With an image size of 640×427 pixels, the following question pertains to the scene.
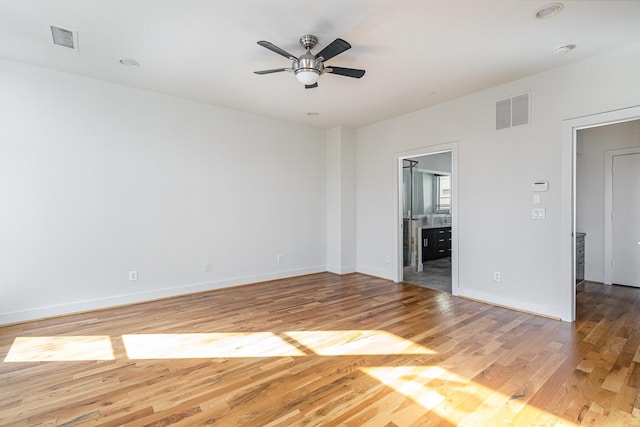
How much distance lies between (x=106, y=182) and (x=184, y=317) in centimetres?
201

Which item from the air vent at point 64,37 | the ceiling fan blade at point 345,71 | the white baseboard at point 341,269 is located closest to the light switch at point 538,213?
the ceiling fan blade at point 345,71

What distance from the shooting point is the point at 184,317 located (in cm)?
367

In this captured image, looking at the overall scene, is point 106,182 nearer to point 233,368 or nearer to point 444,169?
point 233,368

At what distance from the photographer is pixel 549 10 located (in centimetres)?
247

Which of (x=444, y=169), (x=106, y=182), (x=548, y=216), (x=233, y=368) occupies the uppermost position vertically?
(x=444, y=169)

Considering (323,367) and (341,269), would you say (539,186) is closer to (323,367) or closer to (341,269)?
(323,367)

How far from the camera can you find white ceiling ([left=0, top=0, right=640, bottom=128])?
248cm

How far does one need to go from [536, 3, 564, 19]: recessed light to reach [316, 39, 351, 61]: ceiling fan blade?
1550mm

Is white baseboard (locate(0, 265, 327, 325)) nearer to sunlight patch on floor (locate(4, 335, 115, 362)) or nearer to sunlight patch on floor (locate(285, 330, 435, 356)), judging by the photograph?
sunlight patch on floor (locate(4, 335, 115, 362))

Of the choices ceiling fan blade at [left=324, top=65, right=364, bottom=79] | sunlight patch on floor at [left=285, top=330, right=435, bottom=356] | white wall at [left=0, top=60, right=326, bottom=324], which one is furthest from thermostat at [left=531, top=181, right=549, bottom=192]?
white wall at [left=0, top=60, right=326, bottom=324]

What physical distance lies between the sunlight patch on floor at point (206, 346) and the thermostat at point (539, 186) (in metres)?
3.29

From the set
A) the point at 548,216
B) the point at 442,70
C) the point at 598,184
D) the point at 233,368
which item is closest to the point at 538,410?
the point at 233,368

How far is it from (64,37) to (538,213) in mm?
5344

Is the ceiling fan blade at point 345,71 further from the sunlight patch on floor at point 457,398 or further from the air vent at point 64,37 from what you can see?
the sunlight patch on floor at point 457,398
